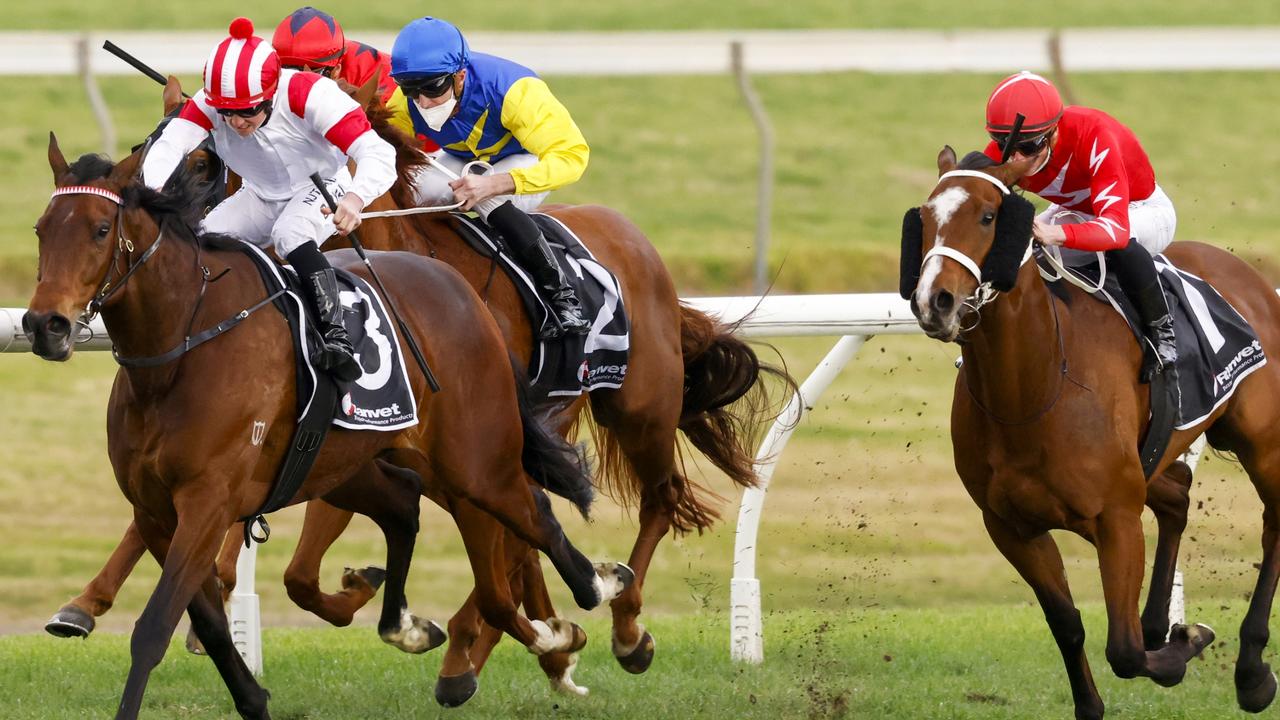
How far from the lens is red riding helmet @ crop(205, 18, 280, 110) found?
477 centimetres

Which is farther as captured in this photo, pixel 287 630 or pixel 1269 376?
pixel 287 630

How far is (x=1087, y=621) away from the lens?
661 centimetres

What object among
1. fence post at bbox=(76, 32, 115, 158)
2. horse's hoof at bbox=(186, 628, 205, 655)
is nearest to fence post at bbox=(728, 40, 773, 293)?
fence post at bbox=(76, 32, 115, 158)

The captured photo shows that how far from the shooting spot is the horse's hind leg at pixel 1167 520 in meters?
5.61

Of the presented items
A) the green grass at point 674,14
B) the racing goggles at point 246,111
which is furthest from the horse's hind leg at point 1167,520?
the green grass at point 674,14

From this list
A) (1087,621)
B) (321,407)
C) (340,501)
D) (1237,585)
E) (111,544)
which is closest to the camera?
(321,407)

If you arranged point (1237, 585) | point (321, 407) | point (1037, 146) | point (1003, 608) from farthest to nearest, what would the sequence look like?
point (1237, 585) < point (1003, 608) < point (1037, 146) < point (321, 407)

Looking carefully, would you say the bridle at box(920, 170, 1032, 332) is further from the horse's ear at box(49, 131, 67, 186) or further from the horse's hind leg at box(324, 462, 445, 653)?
Result: the horse's ear at box(49, 131, 67, 186)

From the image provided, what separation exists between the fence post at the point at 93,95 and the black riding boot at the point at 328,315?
4965 mm

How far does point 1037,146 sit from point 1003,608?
7.98ft

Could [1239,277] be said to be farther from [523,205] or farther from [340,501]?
[340,501]

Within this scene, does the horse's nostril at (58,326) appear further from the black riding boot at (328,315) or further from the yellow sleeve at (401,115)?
the yellow sleeve at (401,115)

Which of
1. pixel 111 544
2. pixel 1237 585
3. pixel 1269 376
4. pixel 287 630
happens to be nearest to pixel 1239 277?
pixel 1269 376

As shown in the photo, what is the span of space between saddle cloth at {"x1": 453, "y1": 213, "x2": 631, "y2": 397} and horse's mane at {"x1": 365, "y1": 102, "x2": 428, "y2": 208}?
0.52ft
